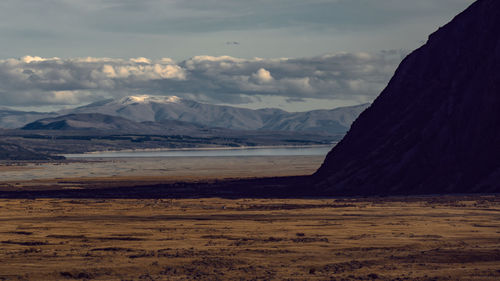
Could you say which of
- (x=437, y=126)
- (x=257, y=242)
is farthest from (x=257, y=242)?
(x=437, y=126)

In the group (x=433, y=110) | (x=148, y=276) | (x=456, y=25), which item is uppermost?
(x=456, y=25)

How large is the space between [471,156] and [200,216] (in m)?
47.2

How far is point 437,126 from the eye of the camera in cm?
11331

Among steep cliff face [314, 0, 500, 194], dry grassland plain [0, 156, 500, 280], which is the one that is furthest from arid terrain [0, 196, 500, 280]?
steep cliff face [314, 0, 500, 194]

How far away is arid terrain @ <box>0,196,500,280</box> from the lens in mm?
42625

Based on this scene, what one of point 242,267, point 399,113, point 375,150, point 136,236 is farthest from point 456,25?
point 242,267

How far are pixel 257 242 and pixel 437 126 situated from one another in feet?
217

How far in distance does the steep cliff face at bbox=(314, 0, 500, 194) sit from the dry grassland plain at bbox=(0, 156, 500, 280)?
18.1 metres

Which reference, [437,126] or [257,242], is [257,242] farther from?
[437,126]

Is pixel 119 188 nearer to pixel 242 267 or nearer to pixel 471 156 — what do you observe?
pixel 471 156

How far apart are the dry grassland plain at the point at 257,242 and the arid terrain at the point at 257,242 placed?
0.07 meters

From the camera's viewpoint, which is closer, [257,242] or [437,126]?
[257,242]

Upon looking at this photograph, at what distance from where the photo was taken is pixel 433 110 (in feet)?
394

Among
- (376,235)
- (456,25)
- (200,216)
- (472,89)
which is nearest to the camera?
(376,235)
